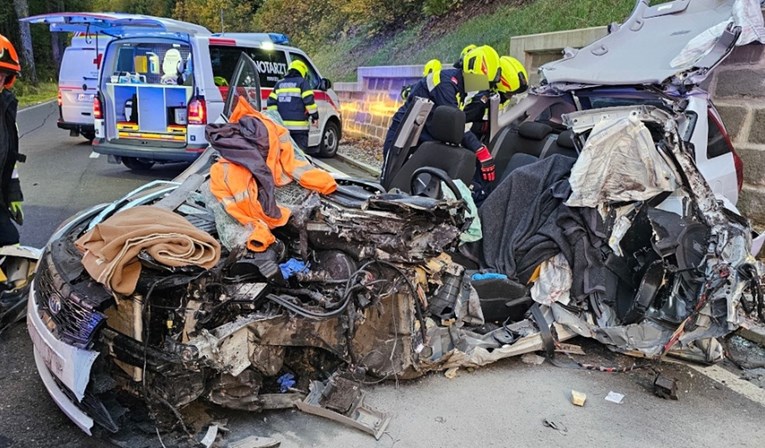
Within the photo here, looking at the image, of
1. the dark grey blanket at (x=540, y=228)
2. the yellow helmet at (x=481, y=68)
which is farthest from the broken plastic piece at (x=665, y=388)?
the yellow helmet at (x=481, y=68)

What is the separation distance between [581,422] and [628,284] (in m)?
0.96

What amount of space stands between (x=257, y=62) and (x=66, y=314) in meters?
7.79

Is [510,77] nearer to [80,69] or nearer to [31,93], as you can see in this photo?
[80,69]

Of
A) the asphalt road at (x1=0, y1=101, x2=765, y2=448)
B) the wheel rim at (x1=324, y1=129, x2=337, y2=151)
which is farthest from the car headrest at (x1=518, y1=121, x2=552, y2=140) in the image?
the wheel rim at (x1=324, y1=129, x2=337, y2=151)

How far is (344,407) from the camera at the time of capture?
2863 mm

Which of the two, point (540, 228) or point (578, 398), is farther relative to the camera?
point (540, 228)

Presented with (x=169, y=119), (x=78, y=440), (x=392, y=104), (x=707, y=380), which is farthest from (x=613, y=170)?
(x=392, y=104)

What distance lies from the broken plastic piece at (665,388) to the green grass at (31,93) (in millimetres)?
24305

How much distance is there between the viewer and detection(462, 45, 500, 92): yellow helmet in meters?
5.57

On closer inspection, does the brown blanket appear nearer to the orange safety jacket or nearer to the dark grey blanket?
the orange safety jacket

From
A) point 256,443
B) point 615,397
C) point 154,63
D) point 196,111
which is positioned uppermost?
point 154,63

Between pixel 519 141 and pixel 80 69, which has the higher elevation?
pixel 80 69

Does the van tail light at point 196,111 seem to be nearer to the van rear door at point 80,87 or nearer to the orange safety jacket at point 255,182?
the van rear door at point 80,87

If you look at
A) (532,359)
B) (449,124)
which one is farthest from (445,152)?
(532,359)
